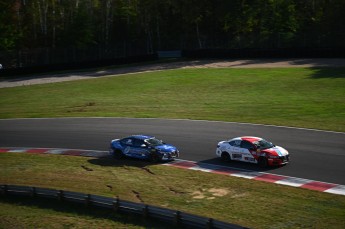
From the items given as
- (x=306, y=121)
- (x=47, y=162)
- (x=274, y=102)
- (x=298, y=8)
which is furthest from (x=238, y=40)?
(x=47, y=162)

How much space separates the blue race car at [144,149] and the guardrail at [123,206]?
627 cm

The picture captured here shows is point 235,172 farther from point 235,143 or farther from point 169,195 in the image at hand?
point 169,195

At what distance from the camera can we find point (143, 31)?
80.9 m

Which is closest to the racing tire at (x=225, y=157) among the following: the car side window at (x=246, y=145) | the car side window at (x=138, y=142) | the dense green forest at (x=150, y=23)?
the car side window at (x=246, y=145)

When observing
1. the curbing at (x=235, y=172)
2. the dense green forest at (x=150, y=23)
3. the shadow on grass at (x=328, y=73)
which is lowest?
the curbing at (x=235, y=172)

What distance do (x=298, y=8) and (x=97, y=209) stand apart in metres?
64.3

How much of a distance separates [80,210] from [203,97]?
28002 mm

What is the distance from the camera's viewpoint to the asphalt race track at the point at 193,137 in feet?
83.2

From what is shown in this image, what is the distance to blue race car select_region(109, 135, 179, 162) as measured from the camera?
26911 millimetres

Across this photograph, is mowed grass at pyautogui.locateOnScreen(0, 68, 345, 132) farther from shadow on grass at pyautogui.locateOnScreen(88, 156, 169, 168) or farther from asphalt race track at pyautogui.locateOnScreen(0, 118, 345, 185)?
shadow on grass at pyautogui.locateOnScreen(88, 156, 169, 168)

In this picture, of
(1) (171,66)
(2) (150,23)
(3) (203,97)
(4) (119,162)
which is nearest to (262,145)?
(4) (119,162)

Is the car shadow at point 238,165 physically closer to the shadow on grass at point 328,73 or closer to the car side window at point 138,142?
the car side window at point 138,142

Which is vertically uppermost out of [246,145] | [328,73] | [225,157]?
[328,73]

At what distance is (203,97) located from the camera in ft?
157
